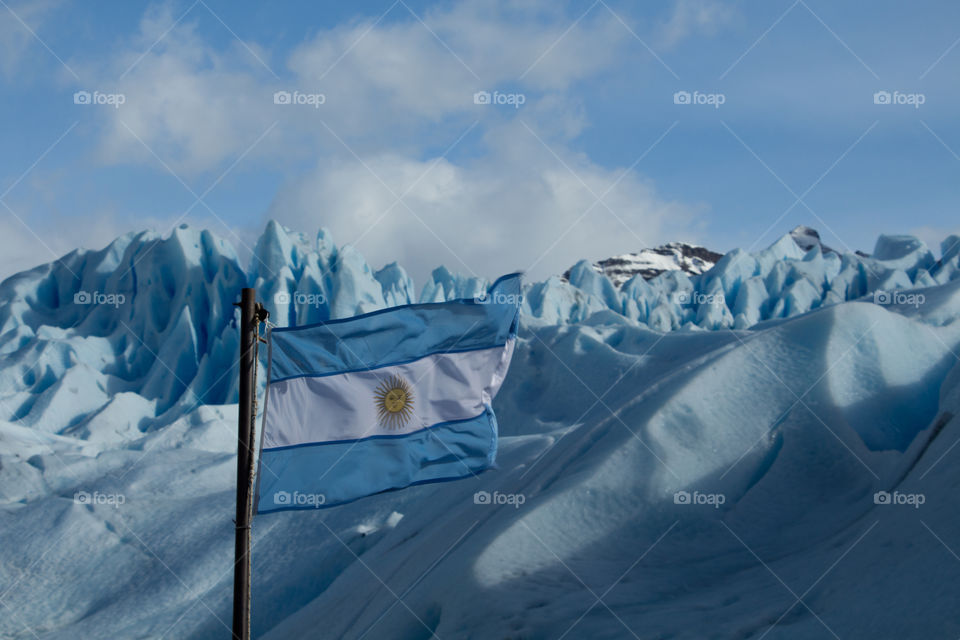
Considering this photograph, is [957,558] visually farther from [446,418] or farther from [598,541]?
[446,418]

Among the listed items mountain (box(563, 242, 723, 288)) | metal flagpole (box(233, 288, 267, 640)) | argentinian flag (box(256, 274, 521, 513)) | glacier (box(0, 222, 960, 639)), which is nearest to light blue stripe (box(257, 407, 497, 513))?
argentinian flag (box(256, 274, 521, 513))

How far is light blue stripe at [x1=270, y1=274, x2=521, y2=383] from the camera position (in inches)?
215

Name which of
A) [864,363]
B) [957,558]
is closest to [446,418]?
[957,558]

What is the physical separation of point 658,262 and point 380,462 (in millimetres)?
75322

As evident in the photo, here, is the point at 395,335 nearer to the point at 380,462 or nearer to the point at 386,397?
the point at 386,397

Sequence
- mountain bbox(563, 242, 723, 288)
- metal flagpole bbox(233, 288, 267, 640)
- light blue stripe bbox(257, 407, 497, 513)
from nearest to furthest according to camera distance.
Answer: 1. metal flagpole bbox(233, 288, 267, 640)
2. light blue stripe bbox(257, 407, 497, 513)
3. mountain bbox(563, 242, 723, 288)

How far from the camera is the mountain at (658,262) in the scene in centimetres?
7444

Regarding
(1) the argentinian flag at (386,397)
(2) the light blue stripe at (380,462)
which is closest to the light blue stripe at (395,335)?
(1) the argentinian flag at (386,397)

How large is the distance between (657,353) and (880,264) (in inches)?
656

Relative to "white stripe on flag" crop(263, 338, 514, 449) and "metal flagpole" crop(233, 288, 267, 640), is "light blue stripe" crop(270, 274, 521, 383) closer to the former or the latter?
"white stripe on flag" crop(263, 338, 514, 449)

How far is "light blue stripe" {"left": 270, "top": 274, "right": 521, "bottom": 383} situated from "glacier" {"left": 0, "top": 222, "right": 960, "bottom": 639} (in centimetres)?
137

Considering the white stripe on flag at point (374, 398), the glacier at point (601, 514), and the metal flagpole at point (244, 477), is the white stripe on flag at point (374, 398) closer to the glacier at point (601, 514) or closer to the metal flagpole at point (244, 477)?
the metal flagpole at point (244, 477)

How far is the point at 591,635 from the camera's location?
4715 millimetres

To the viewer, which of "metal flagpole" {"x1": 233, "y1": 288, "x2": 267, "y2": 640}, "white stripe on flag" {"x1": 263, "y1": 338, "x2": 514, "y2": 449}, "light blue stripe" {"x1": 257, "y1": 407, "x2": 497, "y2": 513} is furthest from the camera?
"white stripe on flag" {"x1": 263, "y1": 338, "x2": 514, "y2": 449}
